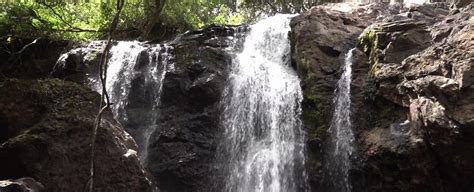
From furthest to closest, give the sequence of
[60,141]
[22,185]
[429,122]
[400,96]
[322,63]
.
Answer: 1. [322,63]
2. [400,96]
3. [429,122]
4. [60,141]
5. [22,185]

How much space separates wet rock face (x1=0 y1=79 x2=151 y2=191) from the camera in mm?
7695

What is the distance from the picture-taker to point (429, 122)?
9.49 m

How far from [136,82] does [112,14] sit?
4.08 metres

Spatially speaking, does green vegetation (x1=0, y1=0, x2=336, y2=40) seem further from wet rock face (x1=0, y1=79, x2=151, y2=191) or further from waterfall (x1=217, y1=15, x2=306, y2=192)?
waterfall (x1=217, y1=15, x2=306, y2=192)

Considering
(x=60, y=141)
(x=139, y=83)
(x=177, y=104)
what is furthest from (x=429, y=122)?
(x=139, y=83)

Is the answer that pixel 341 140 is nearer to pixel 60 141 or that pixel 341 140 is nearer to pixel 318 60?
pixel 318 60

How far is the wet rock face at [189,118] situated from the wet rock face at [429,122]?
401cm

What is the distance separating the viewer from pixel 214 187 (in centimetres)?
1170

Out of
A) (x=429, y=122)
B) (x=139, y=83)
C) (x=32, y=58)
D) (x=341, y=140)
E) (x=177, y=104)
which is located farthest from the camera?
(x=32, y=58)

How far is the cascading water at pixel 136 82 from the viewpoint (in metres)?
12.6

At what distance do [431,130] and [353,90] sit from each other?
2.58 meters

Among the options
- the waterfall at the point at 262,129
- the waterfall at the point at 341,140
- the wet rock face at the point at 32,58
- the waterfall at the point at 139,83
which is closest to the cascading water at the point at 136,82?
the waterfall at the point at 139,83

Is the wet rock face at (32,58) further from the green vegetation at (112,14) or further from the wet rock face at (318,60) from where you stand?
the wet rock face at (318,60)

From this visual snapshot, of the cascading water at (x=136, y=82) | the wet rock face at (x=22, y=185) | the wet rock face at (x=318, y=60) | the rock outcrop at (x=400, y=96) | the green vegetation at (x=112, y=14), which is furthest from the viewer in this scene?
the cascading water at (x=136, y=82)
